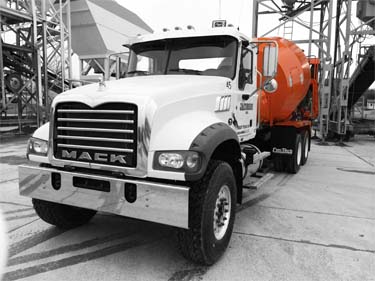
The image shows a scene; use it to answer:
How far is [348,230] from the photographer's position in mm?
4250

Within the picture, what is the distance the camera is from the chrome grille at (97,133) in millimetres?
3055

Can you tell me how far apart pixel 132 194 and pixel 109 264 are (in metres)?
0.87

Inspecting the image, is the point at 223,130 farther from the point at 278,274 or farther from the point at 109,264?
the point at 109,264

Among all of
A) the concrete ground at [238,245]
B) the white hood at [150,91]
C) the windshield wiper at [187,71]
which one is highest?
the windshield wiper at [187,71]

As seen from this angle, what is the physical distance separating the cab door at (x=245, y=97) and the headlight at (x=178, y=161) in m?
1.70

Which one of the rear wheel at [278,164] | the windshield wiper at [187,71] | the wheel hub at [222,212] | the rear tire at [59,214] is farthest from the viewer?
the rear wheel at [278,164]

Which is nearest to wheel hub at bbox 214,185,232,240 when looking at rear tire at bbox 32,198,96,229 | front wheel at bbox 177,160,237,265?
front wheel at bbox 177,160,237,265

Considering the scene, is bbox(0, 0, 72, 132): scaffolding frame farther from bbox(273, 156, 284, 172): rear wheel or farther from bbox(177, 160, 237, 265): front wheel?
bbox(177, 160, 237, 265): front wheel

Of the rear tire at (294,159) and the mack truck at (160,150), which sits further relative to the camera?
the rear tire at (294,159)

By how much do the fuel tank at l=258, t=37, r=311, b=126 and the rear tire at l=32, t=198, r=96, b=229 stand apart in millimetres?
3830

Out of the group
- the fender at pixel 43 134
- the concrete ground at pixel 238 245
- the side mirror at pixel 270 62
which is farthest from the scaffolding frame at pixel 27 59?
the side mirror at pixel 270 62

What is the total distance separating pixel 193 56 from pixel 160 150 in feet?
6.33

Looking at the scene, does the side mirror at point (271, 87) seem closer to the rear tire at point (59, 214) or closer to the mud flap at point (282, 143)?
the mud flap at point (282, 143)

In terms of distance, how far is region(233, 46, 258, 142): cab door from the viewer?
177 inches
